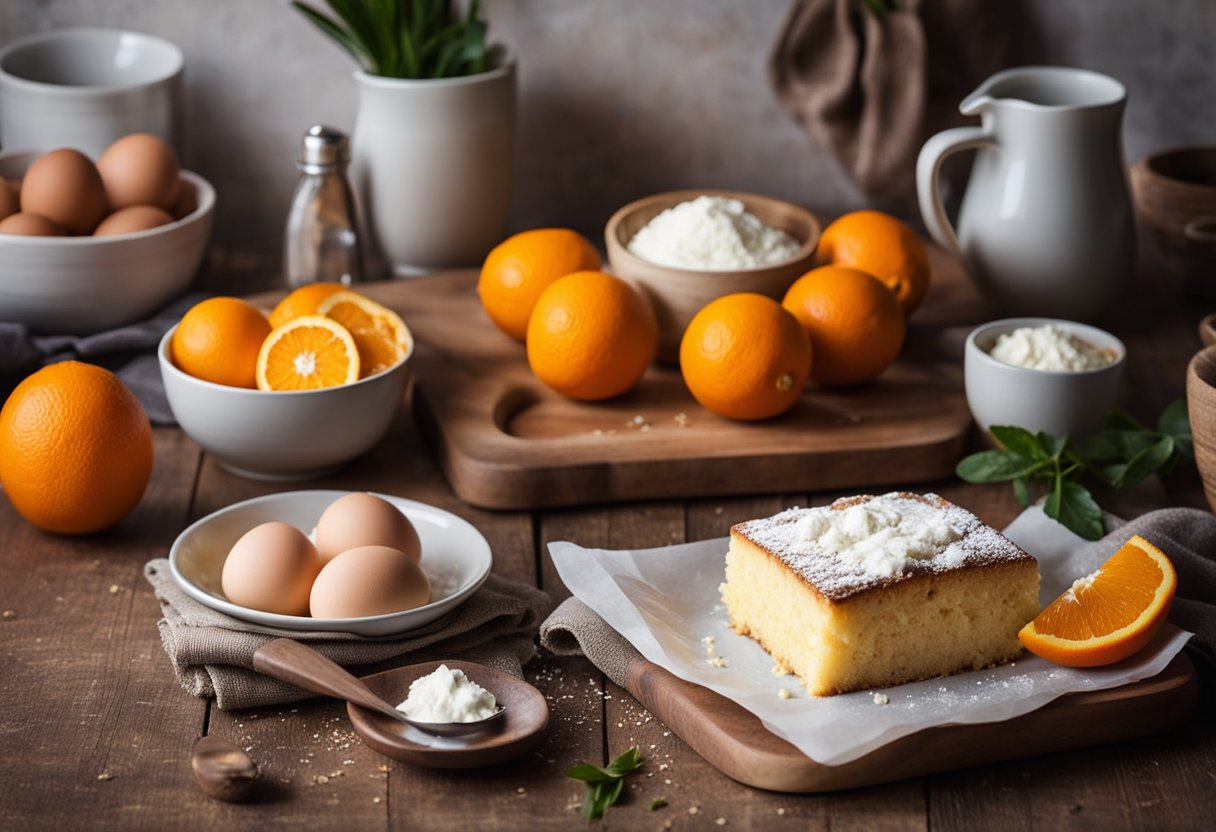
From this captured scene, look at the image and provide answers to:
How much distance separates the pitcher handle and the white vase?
61 centimetres

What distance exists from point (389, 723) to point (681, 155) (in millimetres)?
1387

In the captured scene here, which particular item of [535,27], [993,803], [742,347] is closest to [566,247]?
[742,347]

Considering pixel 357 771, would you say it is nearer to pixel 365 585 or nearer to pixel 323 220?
pixel 365 585

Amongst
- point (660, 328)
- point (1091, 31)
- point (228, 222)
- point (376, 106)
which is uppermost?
point (1091, 31)

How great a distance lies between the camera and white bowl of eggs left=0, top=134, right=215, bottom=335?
6.01 feet

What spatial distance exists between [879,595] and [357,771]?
0.45 meters

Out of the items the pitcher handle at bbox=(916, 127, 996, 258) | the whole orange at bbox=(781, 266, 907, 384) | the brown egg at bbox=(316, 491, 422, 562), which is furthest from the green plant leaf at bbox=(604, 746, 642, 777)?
the pitcher handle at bbox=(916, 127, 996, 258)

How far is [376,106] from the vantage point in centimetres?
208

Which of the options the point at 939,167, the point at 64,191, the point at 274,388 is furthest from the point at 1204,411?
the point at 64,191

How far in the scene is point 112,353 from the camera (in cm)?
188

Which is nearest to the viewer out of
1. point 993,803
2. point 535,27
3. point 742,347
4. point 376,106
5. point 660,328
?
point 993,803

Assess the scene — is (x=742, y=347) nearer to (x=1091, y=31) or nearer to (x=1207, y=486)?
(x=1207, y=486)

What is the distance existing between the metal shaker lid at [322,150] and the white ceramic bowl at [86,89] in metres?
0.26

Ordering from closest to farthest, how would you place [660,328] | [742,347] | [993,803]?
[993,803], [742,347], [660,328]
